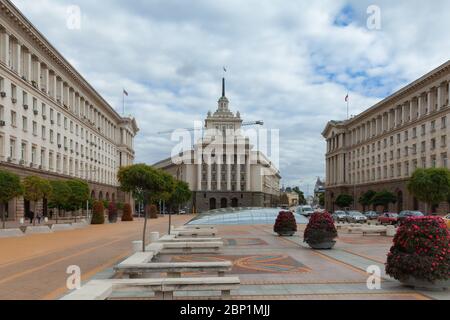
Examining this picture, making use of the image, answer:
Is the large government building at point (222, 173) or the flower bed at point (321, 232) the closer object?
the flower bed at point (321, 232)

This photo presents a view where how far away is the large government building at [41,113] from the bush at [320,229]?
2937 cm

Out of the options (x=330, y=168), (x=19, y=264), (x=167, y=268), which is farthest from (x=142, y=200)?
(x=330, y=168)

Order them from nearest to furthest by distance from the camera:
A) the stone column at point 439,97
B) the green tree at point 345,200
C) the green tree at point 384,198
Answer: the stone column at point 439,97 < the green tree at point 384,198 < the green tree at point 345,200

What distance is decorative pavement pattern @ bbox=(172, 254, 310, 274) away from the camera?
555 inches

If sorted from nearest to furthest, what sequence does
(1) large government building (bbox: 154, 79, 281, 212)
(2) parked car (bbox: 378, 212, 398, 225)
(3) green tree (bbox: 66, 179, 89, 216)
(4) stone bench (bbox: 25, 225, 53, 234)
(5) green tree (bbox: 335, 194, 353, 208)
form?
(4) stone bench (bbox: 25, 225, 53, 234)
(3) green tree (bbox: 66, 179, 89, 216)
(2) parked car (bbox: 378, 212, 398, 225)
(5) green tree (bbox: 335, 194, 353, 208)
(1) large government building (bbox: 154, 79, 281, 212)

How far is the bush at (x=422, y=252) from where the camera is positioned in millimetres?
10344

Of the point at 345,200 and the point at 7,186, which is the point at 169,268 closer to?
the point at 7,186

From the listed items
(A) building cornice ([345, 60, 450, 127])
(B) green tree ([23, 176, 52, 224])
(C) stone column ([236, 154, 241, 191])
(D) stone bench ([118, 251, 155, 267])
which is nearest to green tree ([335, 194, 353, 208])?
(A) building cornice ([345, 60, 450, 127])

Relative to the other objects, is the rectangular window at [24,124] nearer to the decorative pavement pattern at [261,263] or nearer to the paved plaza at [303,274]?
the paved plaza at [303,274]

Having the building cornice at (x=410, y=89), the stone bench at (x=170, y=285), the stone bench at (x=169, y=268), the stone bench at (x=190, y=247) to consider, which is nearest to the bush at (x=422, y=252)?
the stone bench at (x=170, y=285)

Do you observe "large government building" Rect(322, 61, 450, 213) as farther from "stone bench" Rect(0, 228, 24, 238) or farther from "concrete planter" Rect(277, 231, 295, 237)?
"stone bench" Rect(0, 228, 24, 238)

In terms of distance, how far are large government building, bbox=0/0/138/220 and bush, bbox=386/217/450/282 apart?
36551 mm

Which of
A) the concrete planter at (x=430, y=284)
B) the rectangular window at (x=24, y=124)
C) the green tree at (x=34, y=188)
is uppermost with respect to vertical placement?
the rectangular window at (x=24, y=124)

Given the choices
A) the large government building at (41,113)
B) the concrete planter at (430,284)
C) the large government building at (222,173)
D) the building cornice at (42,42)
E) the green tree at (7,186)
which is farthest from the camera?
the large government building at (222,173)
